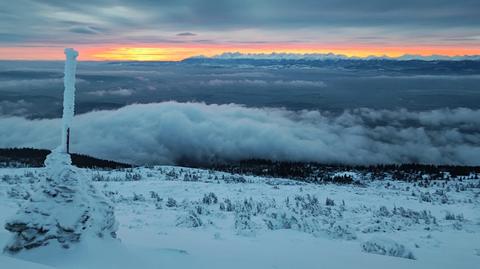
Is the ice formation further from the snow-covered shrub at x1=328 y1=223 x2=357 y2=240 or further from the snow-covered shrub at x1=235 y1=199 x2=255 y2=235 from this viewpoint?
the snow-covered shrub at x1=328 y1=223 x2=357 y2=240

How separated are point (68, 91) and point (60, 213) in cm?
221

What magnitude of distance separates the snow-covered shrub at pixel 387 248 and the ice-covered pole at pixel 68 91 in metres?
7.66

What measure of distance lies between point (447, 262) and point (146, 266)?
277 inches

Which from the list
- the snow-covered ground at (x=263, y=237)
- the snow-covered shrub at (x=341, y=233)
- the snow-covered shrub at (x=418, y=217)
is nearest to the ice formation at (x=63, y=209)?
the snow-covered ground at (x=263, y=237)

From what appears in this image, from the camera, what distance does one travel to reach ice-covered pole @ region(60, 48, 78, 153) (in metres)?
7.34

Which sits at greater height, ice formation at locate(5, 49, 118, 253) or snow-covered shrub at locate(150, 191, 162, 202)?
ice formation at locate(5, 49, 118, 253)

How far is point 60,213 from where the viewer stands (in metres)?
7.24

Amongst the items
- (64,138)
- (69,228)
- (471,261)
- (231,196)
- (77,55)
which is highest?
(77,55)

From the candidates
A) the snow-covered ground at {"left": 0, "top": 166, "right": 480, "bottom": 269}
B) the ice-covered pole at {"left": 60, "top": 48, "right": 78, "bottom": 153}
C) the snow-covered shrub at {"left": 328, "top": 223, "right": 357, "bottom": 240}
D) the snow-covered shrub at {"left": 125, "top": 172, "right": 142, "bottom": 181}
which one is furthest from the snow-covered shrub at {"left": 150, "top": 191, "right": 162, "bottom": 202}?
the snow-covered shrub at {"left": 125, "top": 172, "right": 142, "bottom": 181}

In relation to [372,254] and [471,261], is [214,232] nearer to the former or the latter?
[372,254]

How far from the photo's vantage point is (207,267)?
758 centimetres

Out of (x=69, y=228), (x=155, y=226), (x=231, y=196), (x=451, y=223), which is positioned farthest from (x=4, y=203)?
(x=451, y=223)

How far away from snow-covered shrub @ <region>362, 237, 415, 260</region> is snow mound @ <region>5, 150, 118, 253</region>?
6.36m

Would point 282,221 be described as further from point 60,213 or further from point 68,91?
point 68,91
